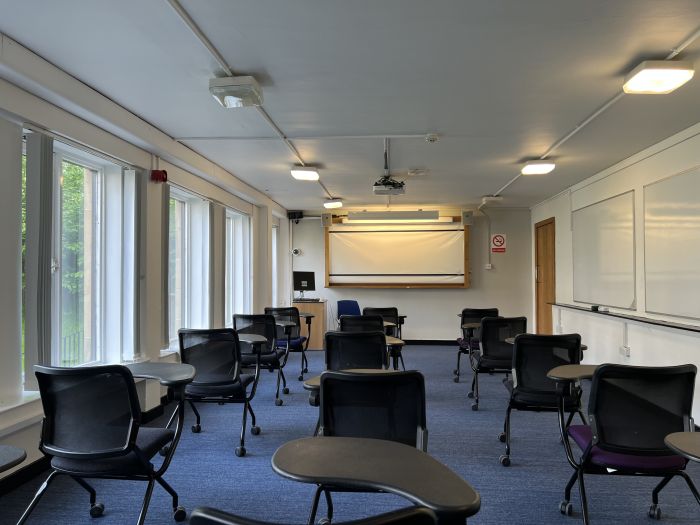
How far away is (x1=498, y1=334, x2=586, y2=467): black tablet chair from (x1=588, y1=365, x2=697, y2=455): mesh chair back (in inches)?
43.6

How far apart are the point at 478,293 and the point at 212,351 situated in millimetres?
7152

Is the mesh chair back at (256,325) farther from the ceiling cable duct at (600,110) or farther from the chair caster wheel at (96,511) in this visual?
the ceiling cable duct at (600,110)

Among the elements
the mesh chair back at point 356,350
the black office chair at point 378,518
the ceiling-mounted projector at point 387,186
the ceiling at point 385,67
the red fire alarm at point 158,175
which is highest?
the ceiling at point 385,67

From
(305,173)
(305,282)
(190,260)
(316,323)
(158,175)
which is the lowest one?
(316,323)

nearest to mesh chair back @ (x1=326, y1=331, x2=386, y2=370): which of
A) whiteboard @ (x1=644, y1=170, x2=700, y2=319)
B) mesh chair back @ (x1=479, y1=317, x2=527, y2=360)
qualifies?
mesh chair back @ (x1=479, y1=317, x2=527, y2=360)

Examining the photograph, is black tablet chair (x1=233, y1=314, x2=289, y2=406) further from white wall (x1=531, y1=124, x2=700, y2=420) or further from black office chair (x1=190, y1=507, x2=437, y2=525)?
black office chair (x1=190, y1=507, x2=437, y2=525)

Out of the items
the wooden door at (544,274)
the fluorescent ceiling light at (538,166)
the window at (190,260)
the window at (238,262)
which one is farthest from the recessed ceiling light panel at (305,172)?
the wooden door at (544,274)

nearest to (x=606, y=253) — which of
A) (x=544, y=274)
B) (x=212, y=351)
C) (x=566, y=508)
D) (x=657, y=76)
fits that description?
(x=544, y=274)

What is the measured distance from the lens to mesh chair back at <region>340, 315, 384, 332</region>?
5148 mm

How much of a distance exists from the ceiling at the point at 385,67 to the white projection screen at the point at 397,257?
4303 mm

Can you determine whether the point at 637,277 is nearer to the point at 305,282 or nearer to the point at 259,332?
the point at 259,332

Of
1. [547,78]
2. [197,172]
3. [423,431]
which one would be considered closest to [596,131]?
[547,78]

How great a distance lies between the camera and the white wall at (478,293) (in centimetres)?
989

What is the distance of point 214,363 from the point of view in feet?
12.9
